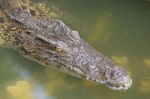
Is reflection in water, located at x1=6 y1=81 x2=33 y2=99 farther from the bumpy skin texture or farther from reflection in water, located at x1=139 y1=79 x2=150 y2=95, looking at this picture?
reflection in water, located at x1=139 y1=79 x2=150 y2=95

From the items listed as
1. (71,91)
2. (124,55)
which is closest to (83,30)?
(124,55)

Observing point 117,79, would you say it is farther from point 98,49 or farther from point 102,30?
point 102,30

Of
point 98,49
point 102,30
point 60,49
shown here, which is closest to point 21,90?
point 60,49

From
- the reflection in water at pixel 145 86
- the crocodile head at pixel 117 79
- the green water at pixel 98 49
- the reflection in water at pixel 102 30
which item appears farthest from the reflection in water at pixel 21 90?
the reflection in water at pixel 145 86

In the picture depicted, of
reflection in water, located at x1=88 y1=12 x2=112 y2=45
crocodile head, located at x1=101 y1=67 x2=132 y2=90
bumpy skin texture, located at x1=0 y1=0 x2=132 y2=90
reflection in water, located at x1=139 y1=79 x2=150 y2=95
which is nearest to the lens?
crocodile head, located at x1=101 y1=67 x2=132 y2=90

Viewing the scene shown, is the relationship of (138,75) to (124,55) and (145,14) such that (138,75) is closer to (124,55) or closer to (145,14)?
(124,55)

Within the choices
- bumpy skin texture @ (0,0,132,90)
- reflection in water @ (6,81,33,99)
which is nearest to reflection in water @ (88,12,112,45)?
bumpy skin texture @ (0,0,132,90)

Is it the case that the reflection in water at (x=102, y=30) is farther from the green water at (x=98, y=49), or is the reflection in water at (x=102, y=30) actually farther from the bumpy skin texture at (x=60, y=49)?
the bumpy skin texture at (x=60, y=49)
